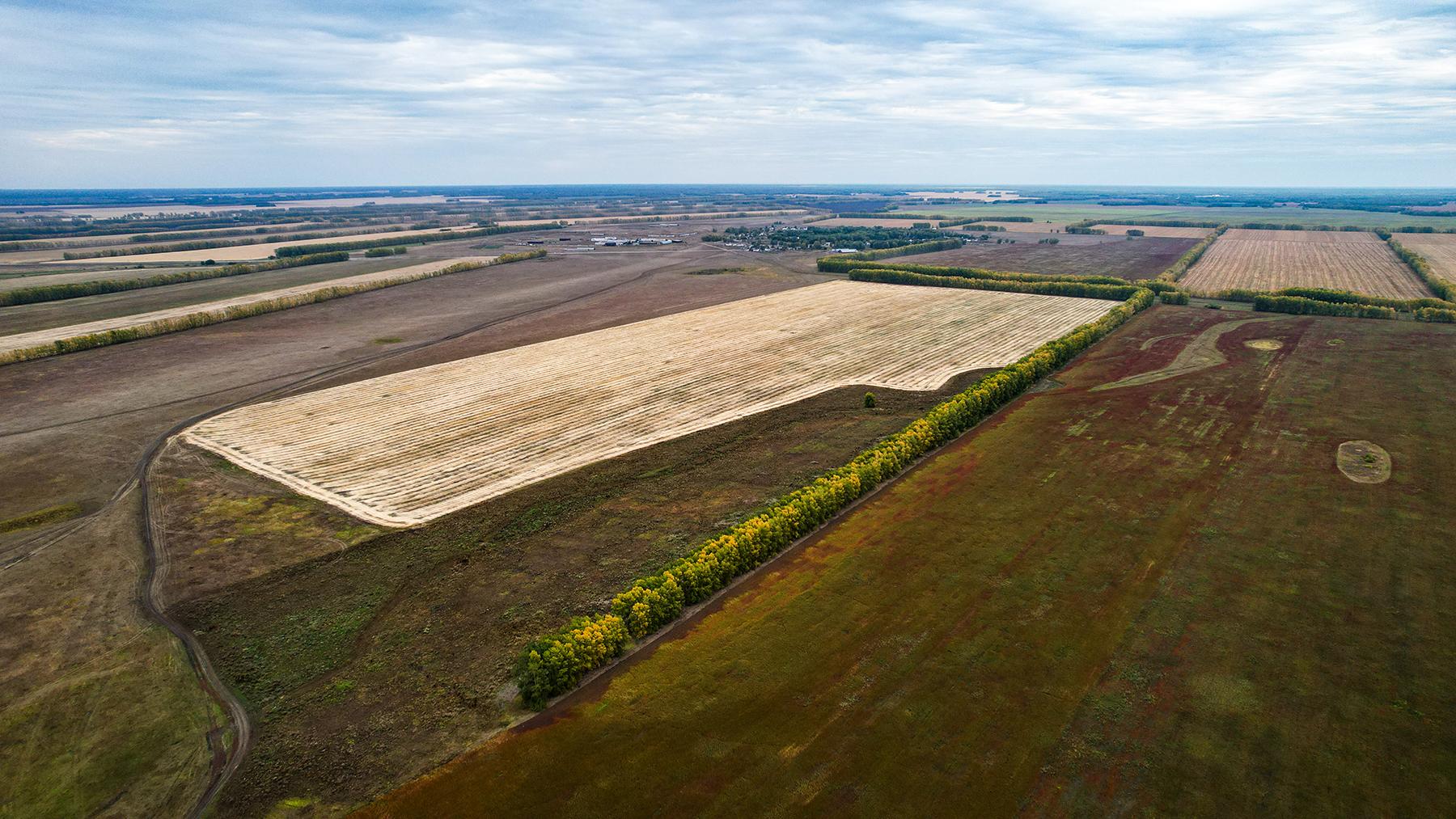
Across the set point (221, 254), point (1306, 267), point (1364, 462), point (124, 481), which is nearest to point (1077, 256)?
point (1306, 267)

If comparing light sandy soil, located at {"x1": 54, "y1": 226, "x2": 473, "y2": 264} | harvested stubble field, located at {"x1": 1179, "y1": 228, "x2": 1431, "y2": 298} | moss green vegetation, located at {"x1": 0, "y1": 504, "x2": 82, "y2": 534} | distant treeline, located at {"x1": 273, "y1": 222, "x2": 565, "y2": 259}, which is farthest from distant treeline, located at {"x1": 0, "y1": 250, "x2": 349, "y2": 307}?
harvested stubble field, located at {"x1": 1179, "y1": 228, "x2": 1431, "y2": 298}

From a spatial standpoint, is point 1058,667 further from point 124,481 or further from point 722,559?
point 124,481

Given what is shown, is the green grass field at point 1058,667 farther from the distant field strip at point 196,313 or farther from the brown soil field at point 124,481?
the distant field strip at point 196,313

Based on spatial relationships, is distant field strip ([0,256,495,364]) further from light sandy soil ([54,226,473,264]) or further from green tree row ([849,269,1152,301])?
green tree row ([849,269,1152,301])

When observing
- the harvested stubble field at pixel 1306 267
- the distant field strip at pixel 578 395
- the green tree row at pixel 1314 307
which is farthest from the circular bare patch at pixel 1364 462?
the harvested stubble field at pixel 1306 267

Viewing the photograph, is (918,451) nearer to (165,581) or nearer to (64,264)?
(165,581)

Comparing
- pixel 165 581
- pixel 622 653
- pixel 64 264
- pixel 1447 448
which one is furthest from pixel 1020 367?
pixel 64 264

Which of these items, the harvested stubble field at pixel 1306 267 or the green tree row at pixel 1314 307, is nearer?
Result: the green tree row at pixel 1314 307
